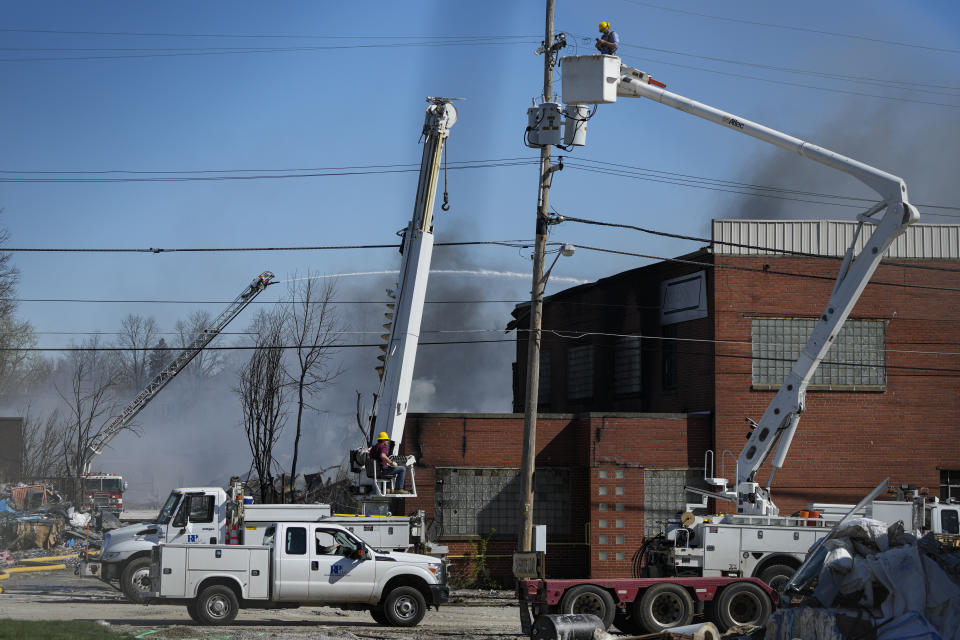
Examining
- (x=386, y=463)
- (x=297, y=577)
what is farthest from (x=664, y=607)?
(x=297, y=577)

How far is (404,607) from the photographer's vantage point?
59.6 feet

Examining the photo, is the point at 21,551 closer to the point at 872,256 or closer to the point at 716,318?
the point at 716,318

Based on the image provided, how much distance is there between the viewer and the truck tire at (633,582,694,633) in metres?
16.8

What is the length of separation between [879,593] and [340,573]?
9535 mm

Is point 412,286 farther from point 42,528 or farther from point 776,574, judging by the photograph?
point 42,528

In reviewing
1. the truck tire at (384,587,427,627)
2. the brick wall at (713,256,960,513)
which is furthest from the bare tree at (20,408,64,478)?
the truck tire at (384,587,427,627)

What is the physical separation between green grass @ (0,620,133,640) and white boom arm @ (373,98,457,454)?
22.9ft

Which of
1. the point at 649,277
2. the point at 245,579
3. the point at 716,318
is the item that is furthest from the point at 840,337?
the point at 245,579

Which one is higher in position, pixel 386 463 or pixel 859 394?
pixel 859 394

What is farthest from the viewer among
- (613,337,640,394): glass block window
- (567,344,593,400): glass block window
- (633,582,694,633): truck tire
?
(567,344,593,400): glass block window

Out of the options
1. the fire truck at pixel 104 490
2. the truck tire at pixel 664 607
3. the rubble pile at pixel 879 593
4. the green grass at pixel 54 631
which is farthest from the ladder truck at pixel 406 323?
the fire truck at pixel 104 490

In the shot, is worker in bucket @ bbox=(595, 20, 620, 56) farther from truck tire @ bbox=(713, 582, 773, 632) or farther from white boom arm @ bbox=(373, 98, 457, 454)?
truck tire @ bbox=(713, 582, 773, 632)

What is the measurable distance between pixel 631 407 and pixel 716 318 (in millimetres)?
5491

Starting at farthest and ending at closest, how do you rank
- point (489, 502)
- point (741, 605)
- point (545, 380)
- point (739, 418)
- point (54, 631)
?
point (545, 380), point (739, 418), point (489, 502), point (741, 605), point (54, 631)
